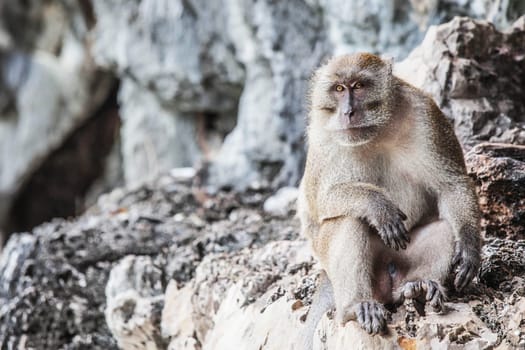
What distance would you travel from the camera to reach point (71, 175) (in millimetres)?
13688

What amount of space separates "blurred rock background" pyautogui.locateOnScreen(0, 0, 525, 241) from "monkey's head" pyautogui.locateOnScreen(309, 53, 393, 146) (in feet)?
4.97

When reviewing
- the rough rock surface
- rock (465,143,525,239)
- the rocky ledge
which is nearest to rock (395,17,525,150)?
the rocky ledge

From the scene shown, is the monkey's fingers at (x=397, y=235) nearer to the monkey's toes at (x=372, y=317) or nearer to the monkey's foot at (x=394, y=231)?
the monkey's foot at (x=394, y=231)

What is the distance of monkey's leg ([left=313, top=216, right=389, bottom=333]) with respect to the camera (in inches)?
136

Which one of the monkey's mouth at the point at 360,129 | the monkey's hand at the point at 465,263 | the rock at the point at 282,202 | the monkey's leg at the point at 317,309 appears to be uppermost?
the monkey's mouth at the point at 360,129

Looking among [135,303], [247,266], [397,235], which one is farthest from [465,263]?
[135,303]

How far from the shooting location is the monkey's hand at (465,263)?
3.62 metres

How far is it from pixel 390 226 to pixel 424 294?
33 centimetres

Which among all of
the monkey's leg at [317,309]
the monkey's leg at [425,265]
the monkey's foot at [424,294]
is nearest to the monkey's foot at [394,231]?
the monkey's leg at [425,265]

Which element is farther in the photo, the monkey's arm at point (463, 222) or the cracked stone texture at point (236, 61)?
the cracked stone texture at point (236, 61)

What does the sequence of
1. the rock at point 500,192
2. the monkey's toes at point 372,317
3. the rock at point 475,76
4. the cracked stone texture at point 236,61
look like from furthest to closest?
the cracked stone texture at point 236,61 < the rock at point 475,76 < the rock at point 500,192 < the monkey's toes at point 372,317

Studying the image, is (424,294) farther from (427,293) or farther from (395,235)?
(395,235)

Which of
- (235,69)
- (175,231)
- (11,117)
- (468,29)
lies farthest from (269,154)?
(11,117)

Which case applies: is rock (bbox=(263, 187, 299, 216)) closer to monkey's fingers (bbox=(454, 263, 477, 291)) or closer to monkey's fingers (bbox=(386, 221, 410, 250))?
monkey's fingers (bbox=(386, 221, 410, 250))
